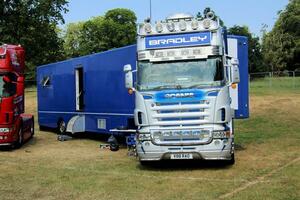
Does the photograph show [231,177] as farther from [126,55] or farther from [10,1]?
[10,1]

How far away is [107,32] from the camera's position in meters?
98.8

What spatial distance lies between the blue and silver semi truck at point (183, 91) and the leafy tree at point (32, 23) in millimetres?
18990

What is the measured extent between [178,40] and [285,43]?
65.8 meters

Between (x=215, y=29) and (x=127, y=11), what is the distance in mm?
92164

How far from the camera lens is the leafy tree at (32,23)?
103 feet

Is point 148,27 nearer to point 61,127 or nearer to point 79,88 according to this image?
point 79,88

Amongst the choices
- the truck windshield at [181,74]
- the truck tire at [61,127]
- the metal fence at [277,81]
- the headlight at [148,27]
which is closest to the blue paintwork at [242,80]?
the truck windshield at [181,74]

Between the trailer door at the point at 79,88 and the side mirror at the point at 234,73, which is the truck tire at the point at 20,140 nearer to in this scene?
the trailer door at the point at 79,88

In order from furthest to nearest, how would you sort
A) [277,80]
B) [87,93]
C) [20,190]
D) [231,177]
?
1. [277,80]
2. [87,93]
3. [231,177]
4. [20,190]

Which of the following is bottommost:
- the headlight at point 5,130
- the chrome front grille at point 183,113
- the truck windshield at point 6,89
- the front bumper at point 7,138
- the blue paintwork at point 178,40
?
the front bumper at point 7,138

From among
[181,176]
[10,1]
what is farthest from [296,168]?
[10,1]

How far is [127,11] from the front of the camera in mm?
103500

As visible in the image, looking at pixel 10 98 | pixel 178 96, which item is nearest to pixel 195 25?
pixel 178 96

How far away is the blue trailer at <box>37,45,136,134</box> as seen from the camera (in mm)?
17250
